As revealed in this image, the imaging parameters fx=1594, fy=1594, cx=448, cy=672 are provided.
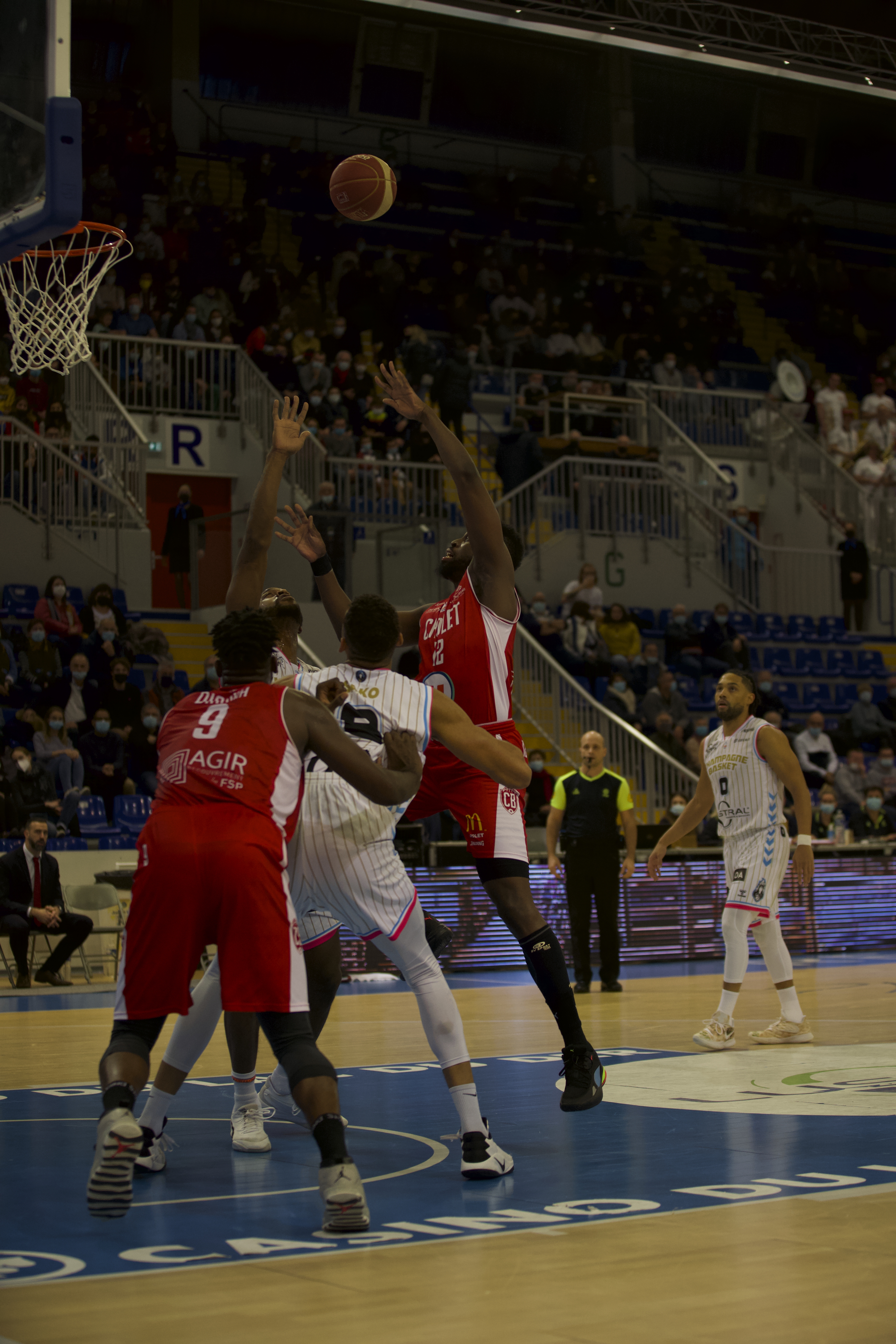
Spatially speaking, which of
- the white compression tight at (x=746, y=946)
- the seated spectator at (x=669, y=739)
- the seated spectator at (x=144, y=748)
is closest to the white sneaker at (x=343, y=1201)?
the white compression tight at (x=746, y=946)

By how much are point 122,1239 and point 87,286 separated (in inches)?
398

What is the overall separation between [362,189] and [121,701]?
9695 millimetres

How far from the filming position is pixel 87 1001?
12.8 m

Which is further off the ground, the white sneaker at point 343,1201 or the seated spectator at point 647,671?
the seated spectator at point 647,671

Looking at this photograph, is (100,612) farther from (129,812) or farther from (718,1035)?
(718,1035)

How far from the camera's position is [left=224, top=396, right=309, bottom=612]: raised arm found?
252 inches

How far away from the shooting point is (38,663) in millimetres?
17766

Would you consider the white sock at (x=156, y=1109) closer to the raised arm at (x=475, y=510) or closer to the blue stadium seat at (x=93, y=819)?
the raised arm at (x=475, y=510)

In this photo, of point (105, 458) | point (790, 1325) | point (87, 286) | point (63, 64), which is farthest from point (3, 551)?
point (790, 1325)

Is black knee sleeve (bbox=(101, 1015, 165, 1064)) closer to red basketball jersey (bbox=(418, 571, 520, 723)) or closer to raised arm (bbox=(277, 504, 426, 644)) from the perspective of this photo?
red basketball jersey (bbox=(418, 571, 520, 723))

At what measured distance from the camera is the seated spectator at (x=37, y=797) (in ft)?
52.3

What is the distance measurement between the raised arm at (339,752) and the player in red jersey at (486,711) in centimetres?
146

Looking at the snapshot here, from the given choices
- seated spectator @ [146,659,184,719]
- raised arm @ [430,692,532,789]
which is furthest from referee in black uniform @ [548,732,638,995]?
raised arm @ [430,692,532,789]

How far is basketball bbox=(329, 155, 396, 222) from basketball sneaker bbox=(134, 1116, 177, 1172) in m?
5.26
